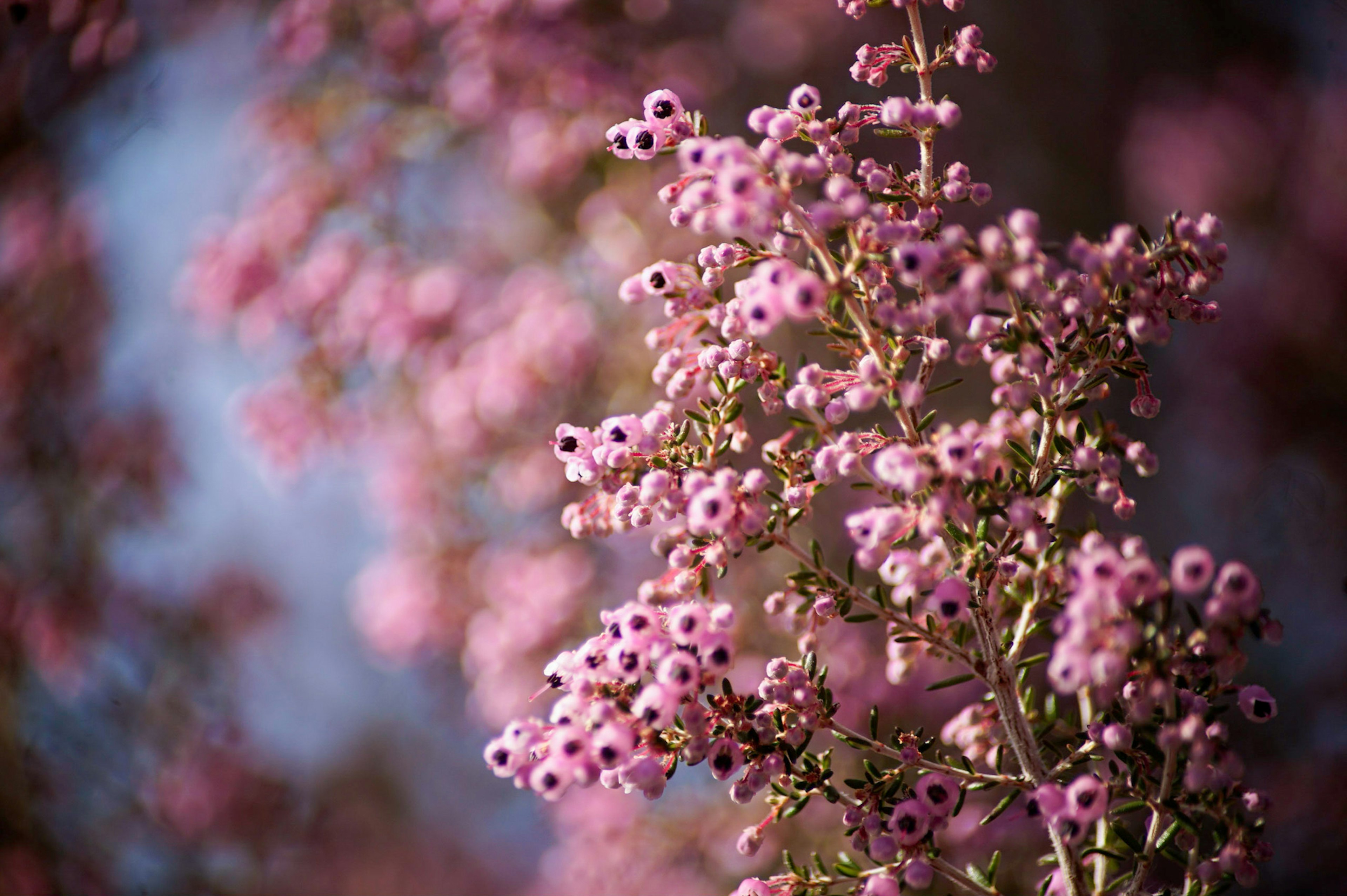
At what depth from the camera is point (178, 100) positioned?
101cm

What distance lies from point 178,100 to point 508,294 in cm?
49

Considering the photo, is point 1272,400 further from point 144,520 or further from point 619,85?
point 144,520

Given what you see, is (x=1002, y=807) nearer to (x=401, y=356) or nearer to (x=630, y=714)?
(x=630, y=714)

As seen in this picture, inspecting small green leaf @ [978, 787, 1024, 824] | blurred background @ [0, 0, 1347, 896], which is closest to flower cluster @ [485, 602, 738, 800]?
small green leaf @ [978, 787, 1024, 824]

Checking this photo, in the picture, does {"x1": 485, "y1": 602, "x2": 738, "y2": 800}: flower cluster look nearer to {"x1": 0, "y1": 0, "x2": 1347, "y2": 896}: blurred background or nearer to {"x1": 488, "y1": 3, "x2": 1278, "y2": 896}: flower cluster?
{"x1": 488, "y1": 3, "x2": 1278, "y2": 896}: flower cluster

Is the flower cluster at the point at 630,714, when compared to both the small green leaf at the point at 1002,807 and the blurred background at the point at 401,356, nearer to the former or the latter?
the small green leaf at the point at 1002,807

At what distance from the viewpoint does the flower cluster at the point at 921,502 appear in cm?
27

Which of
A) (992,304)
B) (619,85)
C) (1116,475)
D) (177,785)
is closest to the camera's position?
(1116,475)

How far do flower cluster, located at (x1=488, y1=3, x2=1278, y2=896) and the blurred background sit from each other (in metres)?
0.44

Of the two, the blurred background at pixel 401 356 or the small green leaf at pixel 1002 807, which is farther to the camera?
the blurred background at pixel 401 356

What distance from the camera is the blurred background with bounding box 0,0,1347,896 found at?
0.79 metres

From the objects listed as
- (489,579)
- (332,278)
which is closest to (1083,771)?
(489,579)

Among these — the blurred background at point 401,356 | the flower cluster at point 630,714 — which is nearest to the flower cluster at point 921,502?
the flower cluster at point 630,714

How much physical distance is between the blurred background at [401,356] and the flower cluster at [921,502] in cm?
44
